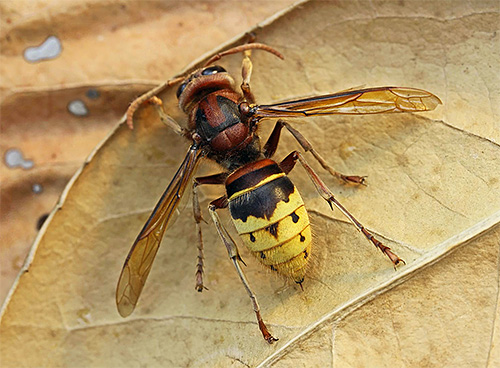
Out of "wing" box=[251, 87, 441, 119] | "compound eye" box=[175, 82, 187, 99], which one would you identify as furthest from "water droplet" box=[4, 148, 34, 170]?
"wing" box=[251, 87, 441, 119]

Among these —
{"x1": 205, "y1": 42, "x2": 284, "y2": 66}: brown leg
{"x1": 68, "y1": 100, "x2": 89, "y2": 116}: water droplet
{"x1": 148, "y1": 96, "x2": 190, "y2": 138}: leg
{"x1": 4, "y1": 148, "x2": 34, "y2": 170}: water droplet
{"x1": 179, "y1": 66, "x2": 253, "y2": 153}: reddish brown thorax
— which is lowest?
{"x1": 4, "y1": 148, "x2": 34, "y2": 170}: water droplet

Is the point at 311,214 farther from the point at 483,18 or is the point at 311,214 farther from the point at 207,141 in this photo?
the point at 483,18

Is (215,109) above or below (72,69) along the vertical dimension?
above

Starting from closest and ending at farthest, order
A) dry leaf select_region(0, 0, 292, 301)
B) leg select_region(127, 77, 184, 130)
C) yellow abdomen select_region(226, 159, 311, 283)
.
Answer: yellow abdomen select_region(226, 159, 311, 283)
leg select_region(127, 77, 184, 130)
dry leaf select_region(0, 0, 292, 301)

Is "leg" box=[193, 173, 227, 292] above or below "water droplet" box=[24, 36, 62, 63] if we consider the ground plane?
below

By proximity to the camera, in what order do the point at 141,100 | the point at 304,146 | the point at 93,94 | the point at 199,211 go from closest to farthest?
the point at 304,146 < the point at 199,211 < the point at 141,100 < the point at 93,94

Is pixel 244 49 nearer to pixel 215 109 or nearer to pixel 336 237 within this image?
pixel 215 109

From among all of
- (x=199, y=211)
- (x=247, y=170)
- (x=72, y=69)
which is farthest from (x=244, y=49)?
(x=72, y=69)

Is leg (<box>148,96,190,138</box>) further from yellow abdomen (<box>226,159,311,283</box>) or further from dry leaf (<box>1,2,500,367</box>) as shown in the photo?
yellow abdomen (<box>226,159,311,283</box>)
